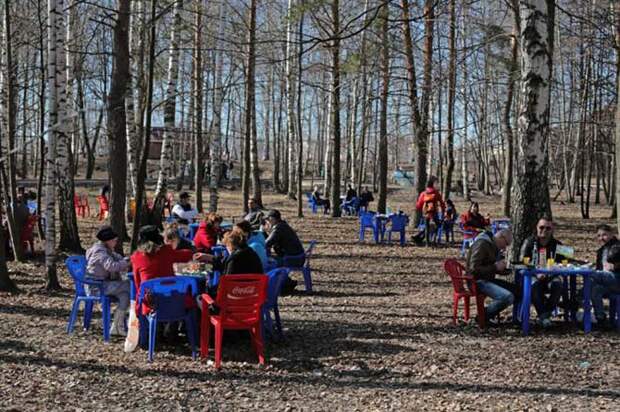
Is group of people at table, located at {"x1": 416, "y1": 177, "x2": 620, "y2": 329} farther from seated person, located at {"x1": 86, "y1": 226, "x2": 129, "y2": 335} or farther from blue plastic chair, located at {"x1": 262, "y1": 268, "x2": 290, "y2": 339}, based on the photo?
seated person, located at {"x1": 86, "y1": 226, "x2": 129, "y2": 335}

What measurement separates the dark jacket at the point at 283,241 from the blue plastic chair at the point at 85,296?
2961 mm

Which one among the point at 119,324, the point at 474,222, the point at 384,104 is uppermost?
the point at 384,104

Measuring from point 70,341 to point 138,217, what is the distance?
416cm

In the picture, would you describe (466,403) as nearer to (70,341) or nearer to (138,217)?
(70,341)

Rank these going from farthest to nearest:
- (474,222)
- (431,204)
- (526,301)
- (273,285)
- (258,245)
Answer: (431,204) < (474,222) < (258,245) < (526,301) < (273,285)

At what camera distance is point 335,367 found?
21.2ft

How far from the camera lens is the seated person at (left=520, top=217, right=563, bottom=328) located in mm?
7910

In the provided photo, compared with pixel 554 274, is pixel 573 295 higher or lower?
lower

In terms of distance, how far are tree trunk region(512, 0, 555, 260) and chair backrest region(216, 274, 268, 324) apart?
142 inches

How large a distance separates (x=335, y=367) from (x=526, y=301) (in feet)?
7.77

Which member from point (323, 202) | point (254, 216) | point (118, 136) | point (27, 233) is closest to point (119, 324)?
point (118, 136)

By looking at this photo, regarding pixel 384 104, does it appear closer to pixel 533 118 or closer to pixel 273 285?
pixel 533 118

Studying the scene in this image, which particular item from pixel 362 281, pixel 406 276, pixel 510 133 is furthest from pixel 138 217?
pixel 510 133

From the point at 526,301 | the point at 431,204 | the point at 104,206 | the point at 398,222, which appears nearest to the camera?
the point at 526,301
